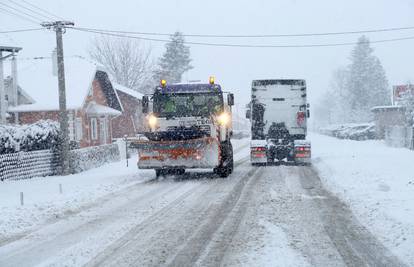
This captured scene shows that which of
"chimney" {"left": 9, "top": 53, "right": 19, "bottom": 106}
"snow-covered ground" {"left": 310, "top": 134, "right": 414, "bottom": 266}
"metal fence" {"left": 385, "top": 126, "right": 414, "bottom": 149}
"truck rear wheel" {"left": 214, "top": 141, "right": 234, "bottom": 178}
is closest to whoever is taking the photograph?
"snow-covered ground" {"left": 310, "top": 134, "right": 414, "bottom": 266}

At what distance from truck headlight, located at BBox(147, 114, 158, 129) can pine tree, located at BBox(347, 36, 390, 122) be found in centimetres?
6363

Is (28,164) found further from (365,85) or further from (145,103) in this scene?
(365,85)

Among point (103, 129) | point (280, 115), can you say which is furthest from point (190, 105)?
point (103, 129)

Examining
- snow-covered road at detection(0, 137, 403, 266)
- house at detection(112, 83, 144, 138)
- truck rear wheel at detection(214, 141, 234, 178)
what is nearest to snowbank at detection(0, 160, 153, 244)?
snow-covered road at detection(0, 137, 403, 266)

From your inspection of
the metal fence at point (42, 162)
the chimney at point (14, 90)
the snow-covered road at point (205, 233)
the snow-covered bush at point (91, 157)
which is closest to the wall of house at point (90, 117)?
the chimney at point (14, 90)

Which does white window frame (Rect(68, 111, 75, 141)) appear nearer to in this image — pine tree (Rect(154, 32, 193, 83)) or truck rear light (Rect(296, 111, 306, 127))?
truck rear light (Rect(296, 111, 306, 127))

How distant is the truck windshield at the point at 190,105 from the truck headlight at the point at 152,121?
20 cm

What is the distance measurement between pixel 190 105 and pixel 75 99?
16.6 metres

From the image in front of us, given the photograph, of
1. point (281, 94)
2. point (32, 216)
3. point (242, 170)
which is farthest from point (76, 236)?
point (281, 94)

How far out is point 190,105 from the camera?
15609mm

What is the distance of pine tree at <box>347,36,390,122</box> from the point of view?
74.8 meters

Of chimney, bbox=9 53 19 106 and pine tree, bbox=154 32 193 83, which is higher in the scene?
pine tree, bbox=154 32 193 83

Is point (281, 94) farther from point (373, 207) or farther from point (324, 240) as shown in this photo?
point (324, 240)

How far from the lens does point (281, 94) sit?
20.3 metres
